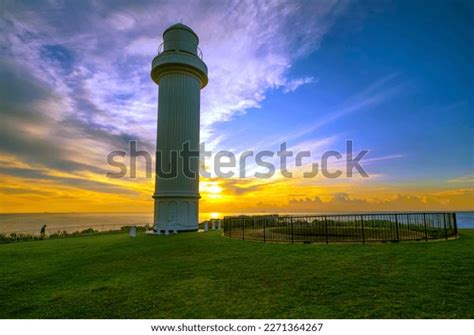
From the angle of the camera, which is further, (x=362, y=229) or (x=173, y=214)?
(x=173, y=214)

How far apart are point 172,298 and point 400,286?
15.2 ft

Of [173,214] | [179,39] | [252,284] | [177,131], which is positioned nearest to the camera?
[252,284]

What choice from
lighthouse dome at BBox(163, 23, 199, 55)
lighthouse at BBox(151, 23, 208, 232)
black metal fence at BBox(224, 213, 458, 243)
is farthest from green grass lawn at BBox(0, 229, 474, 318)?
lighthouse dome at BBox(163, 23, 199, 55)

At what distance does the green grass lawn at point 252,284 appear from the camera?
436 cm

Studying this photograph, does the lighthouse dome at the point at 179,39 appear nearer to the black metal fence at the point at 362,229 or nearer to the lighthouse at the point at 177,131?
the lighthouse at the point at 177,131

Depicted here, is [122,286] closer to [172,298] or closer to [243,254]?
[172,298]

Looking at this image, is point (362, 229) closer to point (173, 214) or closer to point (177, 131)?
point (173, 214)

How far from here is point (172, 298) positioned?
502 cm

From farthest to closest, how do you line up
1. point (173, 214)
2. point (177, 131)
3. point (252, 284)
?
point (177, 131), point (173, 214), point (252, 284)

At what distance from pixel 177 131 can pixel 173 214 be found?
235 inches

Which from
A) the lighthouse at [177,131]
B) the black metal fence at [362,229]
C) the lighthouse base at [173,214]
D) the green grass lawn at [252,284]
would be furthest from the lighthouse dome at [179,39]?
the green grass lawn at [252,284]

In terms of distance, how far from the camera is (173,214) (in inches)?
698

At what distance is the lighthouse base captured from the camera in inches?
692

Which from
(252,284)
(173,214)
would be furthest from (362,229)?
(173,214)
